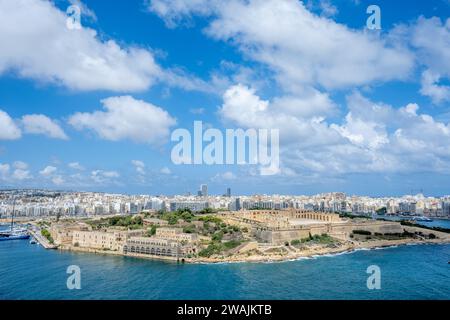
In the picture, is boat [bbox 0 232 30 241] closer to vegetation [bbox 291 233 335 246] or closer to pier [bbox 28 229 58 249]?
pier [bbox 28 229 58 249]

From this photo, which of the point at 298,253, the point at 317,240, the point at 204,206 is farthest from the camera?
the point at 204,206

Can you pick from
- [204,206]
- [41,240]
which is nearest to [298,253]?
[41,240]

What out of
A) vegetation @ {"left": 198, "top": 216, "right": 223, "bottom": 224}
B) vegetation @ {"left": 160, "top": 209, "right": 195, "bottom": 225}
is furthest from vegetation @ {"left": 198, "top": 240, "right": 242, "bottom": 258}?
vegetation @ {"left": 160, "top": 209, "right": 195, "bottom": 225}

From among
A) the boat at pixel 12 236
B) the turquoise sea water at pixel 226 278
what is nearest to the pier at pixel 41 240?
the boat at pixel 12 236

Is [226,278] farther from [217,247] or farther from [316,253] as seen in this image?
[316,253]

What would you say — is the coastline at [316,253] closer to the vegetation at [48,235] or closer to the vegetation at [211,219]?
the vegetation at [211,219]

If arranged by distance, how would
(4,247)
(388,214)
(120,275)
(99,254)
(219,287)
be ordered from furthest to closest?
1. (388,214)
2. (4,247)
3. (99,254)
4. (120,275)
5. (219,287)
